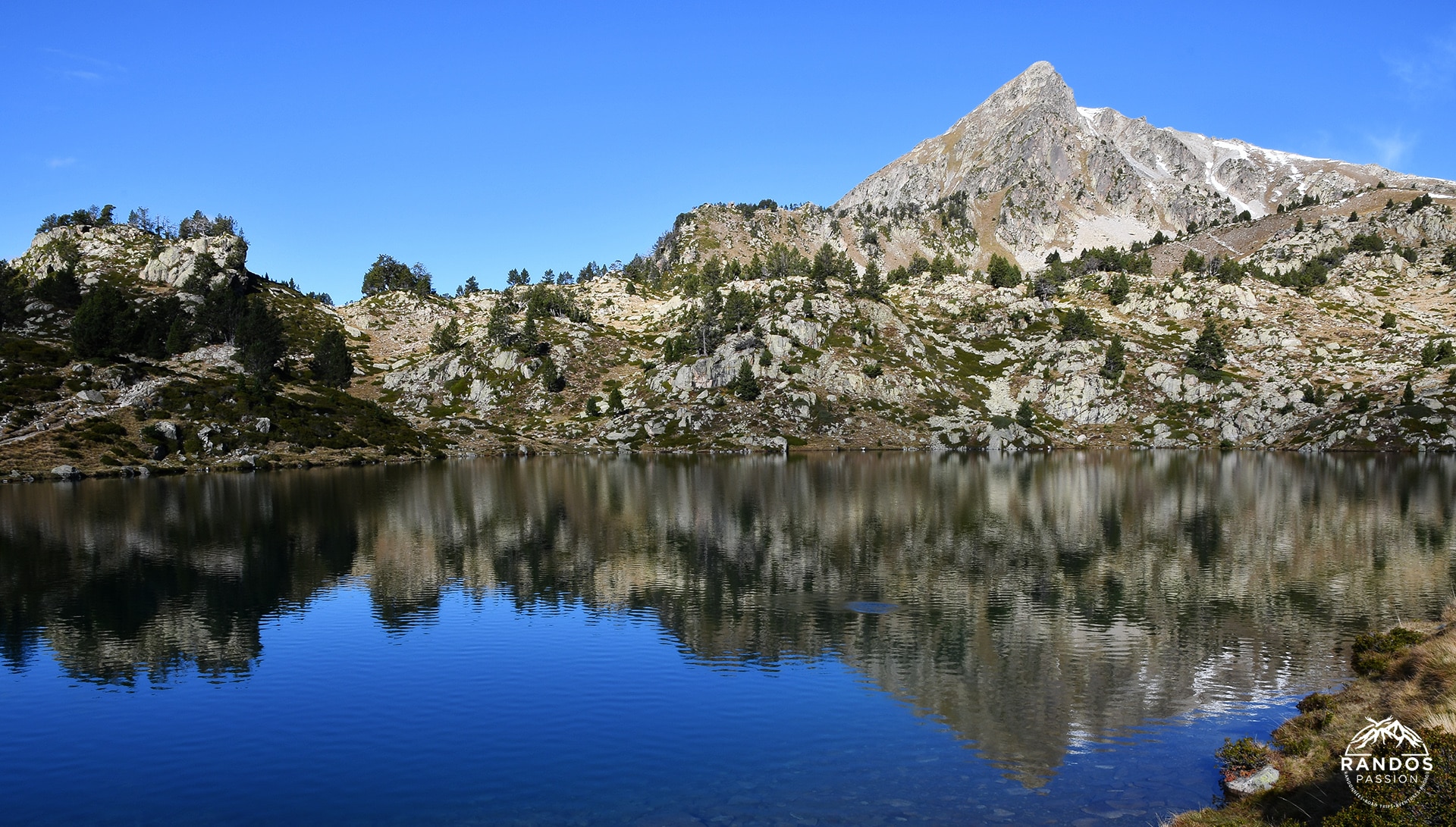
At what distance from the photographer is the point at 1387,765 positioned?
20.3 metres

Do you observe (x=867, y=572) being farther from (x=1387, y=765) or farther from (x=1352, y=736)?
(x=1387, y=765)

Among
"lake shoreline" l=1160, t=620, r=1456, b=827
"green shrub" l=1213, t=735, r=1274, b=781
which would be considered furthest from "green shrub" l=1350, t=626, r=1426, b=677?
"green shrub" l=1213, t=735, r=1274, b=781

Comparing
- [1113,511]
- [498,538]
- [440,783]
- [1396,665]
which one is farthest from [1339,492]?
[440,783]

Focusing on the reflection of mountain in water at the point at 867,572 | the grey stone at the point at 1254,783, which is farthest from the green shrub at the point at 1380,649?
the grey stone at the point at 1254,783

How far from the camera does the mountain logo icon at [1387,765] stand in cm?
1864

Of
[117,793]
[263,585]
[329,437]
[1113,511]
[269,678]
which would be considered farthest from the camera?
[329,437]

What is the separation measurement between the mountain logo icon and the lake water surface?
5.05 m

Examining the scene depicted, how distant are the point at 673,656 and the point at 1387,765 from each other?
2876 cm

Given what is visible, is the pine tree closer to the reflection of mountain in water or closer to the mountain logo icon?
the reflection of mountain in water

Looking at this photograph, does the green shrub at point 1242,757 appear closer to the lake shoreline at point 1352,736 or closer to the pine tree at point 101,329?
the lake shoreline at point 1352,736

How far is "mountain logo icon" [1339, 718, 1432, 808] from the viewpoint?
1864 centimetres

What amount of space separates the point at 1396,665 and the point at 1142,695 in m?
9.55

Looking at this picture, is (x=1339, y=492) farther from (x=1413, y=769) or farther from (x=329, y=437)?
(x=329, y=437)

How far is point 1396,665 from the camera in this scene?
33594 mm
